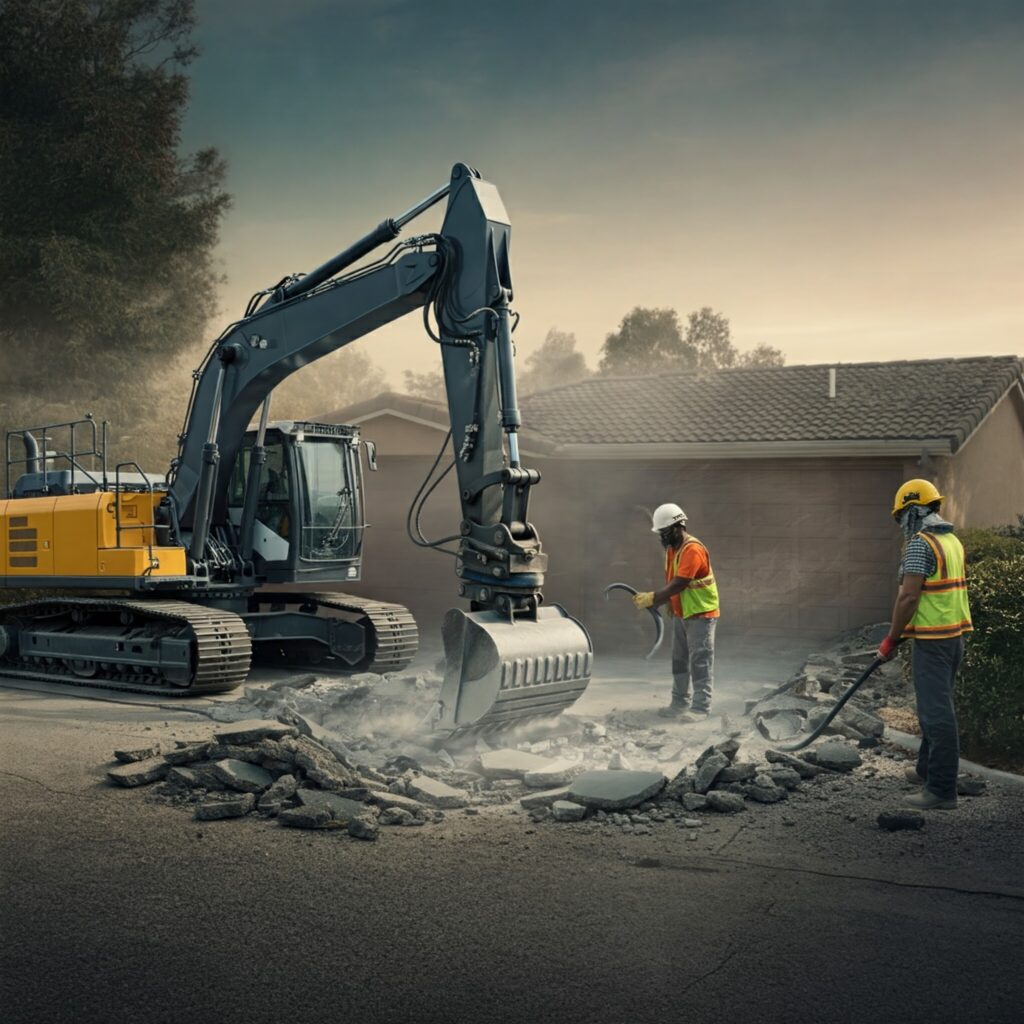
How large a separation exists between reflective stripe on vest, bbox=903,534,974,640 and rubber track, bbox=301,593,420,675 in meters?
7.92

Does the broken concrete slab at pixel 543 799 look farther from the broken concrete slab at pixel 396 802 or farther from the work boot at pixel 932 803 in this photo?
the work boot at pixel 932 803

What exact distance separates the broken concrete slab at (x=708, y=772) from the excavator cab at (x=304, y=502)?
769 centimetres

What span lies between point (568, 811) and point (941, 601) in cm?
277

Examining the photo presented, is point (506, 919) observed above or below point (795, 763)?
below

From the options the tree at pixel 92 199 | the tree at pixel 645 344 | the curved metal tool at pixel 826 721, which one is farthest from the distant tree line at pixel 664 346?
the curved metal tool at pixel 826 721

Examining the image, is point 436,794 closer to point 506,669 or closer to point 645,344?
point 506,669

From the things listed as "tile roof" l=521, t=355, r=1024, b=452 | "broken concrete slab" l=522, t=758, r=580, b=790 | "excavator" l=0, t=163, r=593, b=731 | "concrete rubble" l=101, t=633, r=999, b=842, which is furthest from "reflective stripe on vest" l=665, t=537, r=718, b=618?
"tile roof" l=521, t=355, r=1024, b=452

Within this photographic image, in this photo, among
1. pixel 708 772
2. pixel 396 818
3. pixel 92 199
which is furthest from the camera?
pixel 92 199

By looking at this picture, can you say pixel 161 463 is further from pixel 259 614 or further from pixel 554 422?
pixel 259 614

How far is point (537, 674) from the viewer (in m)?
9.24

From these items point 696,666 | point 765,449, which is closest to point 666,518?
point 696,666

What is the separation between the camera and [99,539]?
→ 45.9 feet

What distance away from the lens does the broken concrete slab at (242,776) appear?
828 centimetres

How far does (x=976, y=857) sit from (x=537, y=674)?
11.3 ft
